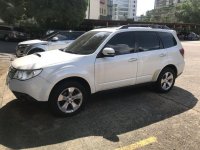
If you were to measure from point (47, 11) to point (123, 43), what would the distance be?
22625 millimetres

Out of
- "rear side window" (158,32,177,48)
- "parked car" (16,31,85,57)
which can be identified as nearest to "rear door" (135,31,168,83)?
"rear side window" (158,32,177,48)

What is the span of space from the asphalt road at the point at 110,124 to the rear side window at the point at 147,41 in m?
1.20

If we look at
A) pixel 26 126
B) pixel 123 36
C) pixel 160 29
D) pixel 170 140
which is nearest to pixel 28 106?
pixel 26 126

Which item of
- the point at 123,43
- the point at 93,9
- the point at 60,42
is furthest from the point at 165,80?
the point at 93,9

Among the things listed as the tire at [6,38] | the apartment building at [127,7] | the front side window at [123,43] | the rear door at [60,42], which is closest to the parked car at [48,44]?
the rear door at [60,42]

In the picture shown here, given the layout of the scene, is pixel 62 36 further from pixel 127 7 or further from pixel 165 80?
pixel 127 7

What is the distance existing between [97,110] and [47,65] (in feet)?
4.86

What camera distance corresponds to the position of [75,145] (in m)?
4.47

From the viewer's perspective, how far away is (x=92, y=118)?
555 cm

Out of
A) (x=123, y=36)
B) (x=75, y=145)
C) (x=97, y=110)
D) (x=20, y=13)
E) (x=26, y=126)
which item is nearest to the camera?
(x=75, y=145)

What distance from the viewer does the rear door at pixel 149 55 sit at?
260 inches

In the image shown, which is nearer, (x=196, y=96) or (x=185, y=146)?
(x=185, y=146)

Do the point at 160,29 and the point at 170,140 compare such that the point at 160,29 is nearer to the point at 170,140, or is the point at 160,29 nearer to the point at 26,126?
the point at 170,140

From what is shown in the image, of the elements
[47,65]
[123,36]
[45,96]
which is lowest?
[45,96]
